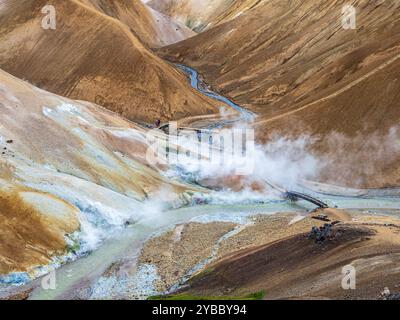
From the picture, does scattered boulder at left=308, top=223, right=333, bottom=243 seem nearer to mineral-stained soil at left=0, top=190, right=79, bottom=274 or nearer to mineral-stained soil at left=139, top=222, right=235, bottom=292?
mineral-stained soil at left=139, top=222, right=235, bottom=292

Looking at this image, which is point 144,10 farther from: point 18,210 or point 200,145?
point 18,210

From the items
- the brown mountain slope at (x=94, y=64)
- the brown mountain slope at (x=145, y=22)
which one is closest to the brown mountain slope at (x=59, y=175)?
the brown mountain slope at (x=94, y=64)

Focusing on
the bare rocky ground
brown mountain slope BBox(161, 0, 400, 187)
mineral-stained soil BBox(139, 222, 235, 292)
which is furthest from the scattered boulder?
brown mountain slope BBox(161, 0, 400, 187)

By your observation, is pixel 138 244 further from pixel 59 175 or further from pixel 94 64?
pixel 94 64

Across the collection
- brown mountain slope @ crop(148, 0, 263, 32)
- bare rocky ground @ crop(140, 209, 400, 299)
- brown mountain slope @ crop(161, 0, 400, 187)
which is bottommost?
bare rocky ground @ crop(140, 209, 400, 299)

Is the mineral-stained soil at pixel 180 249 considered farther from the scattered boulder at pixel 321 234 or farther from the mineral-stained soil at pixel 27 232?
the scattered boulder at pixel 321 234
